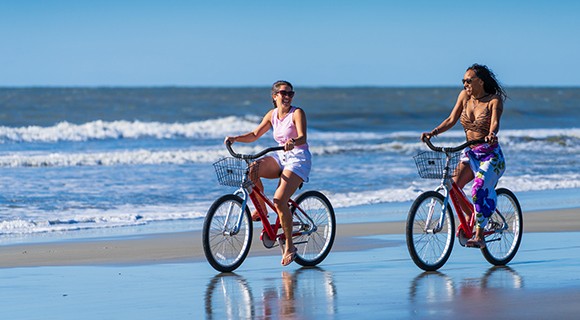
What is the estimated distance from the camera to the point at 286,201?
836cm

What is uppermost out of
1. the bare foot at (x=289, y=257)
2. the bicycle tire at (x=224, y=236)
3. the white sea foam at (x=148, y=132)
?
the white sea foam at (x=148, y=132)

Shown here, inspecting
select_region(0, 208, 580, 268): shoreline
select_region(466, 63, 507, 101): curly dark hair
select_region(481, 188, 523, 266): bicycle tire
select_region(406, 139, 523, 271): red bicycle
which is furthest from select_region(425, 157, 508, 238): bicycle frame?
select_region(0, 208, 580, 268): shoreline

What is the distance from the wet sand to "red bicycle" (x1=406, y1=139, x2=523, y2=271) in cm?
13

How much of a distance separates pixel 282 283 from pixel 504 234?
7.48ft

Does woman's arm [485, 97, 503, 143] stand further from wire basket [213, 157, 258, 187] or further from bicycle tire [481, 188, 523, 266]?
wire basket [213, 157, 258, 187]

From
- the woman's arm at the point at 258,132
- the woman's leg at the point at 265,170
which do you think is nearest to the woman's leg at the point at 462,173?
the woman's leg at the point at 265,170

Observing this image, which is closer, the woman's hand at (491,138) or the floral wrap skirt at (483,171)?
the woman's hand at (491,138)

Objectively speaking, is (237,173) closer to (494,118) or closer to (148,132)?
(494,118)

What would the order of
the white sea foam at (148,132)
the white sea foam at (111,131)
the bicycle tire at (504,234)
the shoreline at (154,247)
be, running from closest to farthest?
1. the bicycle tire at (504,234)
2. the shoreline at (154,247)
3. the white sea foam at (111,131)
4. the white sea foam at (148,132)

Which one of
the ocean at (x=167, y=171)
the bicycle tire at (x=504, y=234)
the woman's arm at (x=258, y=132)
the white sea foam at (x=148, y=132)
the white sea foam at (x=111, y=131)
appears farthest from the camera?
the white sea foam at (x=148, y=132)

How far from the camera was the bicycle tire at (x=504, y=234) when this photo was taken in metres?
8.62

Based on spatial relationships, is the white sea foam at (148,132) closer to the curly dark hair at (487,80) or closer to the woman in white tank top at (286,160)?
the woman in white tank top at (286,160)

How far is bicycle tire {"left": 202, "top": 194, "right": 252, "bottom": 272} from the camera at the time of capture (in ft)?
26.9

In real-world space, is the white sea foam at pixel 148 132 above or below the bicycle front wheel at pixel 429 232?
above
